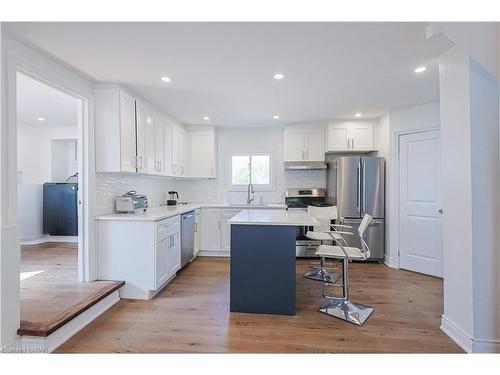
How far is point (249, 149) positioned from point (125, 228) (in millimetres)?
2892

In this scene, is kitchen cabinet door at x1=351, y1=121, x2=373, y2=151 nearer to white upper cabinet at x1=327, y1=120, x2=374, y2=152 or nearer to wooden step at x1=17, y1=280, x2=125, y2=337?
white upper cabinet at x1=327, y1=120, x2=374, y2=152

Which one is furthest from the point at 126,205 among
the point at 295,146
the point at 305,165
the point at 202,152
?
the point at 305,165

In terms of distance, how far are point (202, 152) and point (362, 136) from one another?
2898 mm

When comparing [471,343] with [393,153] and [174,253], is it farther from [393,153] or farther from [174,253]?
[174,253]

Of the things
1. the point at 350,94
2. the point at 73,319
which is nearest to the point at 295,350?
the point at 73,319

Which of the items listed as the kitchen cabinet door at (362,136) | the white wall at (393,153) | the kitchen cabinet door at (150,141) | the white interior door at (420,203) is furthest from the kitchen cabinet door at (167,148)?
the white interior door at (420,203)

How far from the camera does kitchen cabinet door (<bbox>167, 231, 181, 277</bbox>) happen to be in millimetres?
3137

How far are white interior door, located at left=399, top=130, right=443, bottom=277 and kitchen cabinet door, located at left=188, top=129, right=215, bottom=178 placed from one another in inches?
125

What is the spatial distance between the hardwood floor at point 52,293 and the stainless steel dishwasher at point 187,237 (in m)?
1.04

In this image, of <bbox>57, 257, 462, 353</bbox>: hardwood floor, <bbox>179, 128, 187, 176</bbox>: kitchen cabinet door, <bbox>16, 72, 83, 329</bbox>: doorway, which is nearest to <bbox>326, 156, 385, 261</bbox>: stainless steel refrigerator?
<bbox>57, 257, 462, 353</bbox>: hardwood floor

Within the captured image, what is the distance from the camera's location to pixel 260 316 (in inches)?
95.0

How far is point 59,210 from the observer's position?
4820 millimetres

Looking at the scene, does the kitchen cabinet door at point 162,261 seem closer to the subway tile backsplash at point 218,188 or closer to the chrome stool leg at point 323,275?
the subway tile backsplash at point 218,188

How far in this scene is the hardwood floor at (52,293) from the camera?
1.93m
